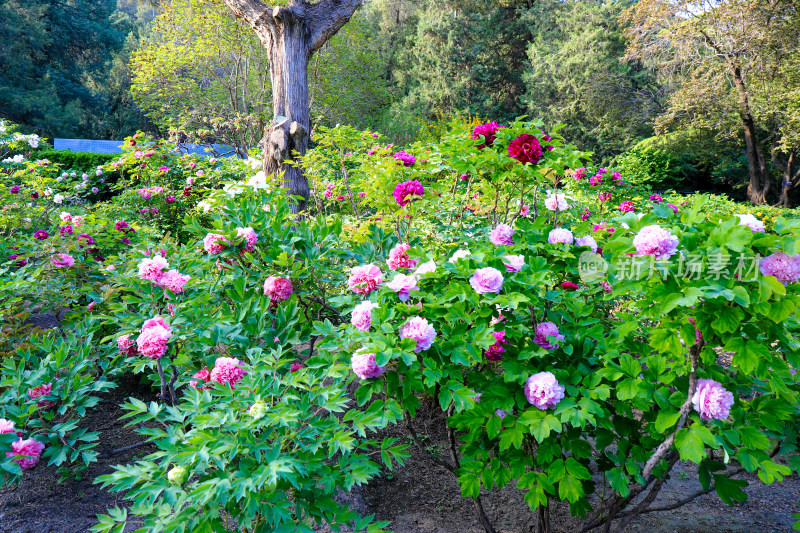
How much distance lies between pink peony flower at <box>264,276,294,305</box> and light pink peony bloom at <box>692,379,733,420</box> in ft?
4.66

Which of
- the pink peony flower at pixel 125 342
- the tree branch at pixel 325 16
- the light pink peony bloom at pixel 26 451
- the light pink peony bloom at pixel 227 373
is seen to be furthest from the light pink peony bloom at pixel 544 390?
the tree branch at pixel 325 16

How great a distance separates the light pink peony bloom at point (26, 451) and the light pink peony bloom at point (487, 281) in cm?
174

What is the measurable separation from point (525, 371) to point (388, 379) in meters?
0.44

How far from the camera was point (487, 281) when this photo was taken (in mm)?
1364

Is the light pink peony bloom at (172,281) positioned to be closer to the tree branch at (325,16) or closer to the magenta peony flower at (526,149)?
the magenta peony flower at (526,149)

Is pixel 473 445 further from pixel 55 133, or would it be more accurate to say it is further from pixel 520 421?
pixel 55 133

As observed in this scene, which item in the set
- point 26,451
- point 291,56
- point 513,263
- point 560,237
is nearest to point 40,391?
point 26,451

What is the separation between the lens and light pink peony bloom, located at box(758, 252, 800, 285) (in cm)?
109

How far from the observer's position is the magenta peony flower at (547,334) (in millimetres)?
1549

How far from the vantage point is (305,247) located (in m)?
1.98

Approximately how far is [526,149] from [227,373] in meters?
1.47

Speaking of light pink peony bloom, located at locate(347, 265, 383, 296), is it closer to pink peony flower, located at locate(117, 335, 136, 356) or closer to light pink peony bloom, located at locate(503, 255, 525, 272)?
light pink peony bloom, located at locate(503, 255, 525, 272)

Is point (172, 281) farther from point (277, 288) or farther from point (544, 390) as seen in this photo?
point (544, 390)

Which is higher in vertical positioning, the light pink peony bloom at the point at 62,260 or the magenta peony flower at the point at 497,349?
the magenta peony flower at the point at 497,349
